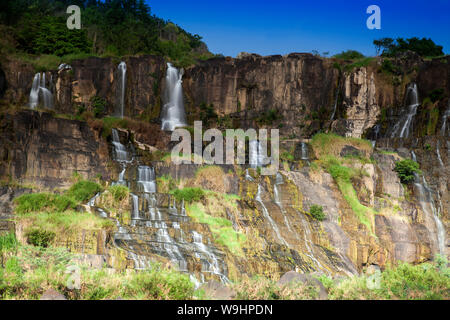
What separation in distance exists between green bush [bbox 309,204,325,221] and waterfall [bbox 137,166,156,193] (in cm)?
817

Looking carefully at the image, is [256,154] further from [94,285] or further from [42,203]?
[94,285]

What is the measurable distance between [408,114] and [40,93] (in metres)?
26.2

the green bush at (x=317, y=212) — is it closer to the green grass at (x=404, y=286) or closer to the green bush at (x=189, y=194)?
the green bush at (x=189, y=194)

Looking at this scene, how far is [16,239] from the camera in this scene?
43.8 ft

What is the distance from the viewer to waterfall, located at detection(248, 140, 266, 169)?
25844mm

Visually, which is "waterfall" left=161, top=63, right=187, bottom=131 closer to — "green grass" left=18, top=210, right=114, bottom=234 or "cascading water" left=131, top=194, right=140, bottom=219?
"cascading water" left=131, top=194, right=140, bottom=219

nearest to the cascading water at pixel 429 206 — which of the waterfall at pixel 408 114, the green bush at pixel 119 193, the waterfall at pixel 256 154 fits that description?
the waterfall at pixel 408 114

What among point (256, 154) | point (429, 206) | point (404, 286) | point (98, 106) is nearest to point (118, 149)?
point (256, 154)

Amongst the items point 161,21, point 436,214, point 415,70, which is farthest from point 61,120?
point 161,21

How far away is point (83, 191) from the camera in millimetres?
19812

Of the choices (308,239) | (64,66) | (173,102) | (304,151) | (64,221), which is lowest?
(308,239)

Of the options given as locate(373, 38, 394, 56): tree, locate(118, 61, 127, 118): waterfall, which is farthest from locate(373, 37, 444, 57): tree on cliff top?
locate(118, 61, 127, 118): waterfall

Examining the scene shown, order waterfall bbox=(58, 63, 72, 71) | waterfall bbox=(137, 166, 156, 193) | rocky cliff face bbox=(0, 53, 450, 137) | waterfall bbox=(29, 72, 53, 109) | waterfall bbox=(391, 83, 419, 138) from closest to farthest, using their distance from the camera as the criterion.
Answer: waterfall bbox=(137, 166, 156, 193) → waterfall bbox=(391, 83, 419, 138) → waterfall bbox=(29, 72, 53, 109) → rocky cliff face bbox=(0, 53, 450, 137) → waterfall bbox=(58, 63, 72, 71)

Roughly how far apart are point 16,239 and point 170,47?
30677 mm
